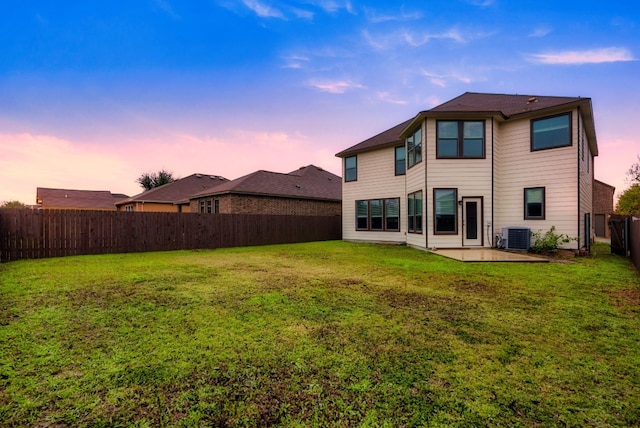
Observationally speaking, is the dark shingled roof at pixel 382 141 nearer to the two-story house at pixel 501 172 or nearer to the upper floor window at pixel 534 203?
the two-story house at pixel 501 172

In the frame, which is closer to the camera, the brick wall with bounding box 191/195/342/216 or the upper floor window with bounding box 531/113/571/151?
the upper floor window with bounding box 531/113/571/151

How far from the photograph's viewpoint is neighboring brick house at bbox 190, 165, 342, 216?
1778 centimetres

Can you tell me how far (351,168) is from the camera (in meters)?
17.2

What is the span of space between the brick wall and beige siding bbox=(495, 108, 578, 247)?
479 inches

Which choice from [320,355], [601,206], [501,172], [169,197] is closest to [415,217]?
[501,172]

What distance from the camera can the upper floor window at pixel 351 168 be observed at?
667 inches

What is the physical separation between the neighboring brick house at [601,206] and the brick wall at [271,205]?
2110cm

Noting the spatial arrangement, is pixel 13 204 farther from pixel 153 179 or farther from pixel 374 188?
pixel 374 188

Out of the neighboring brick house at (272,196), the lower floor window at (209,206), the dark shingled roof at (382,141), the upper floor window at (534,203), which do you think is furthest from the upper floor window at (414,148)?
the lower floor window at (209,206)

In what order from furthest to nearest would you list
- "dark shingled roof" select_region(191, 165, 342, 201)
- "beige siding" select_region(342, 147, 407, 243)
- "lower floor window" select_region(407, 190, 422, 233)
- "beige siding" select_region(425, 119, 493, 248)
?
"dark shingled roof" select_region(191, 165, 342, 201) < "beige siding" select_region(342, 147, 407, 243) < "lower floor window" select_region(407, 190, 422, 233) < "beige siding" select_region(425, 119, 493, 248)

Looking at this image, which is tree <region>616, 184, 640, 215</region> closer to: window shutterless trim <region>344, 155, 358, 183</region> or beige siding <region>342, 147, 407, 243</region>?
beige siding <region>342, 147, 407, 243</region>

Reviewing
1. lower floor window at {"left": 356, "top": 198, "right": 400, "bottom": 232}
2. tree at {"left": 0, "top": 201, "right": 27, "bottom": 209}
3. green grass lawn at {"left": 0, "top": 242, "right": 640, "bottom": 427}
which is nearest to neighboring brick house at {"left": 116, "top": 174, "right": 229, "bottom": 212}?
lower floor window at {"left": 356, "top": 198, "right": 400, "bottom": 232}

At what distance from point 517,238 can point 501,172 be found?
2814 millimetres

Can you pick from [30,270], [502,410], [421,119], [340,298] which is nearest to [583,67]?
[421,119]
